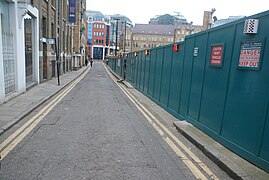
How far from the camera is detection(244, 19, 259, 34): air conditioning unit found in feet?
14.4

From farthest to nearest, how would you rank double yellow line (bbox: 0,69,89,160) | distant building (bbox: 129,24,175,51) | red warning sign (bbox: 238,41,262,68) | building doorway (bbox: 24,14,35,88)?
distant building (bbox: 129,24,175,51)
building doorway (bbox: 24,14,35,88)
double yellow line (bbox: 0,69,89,160)
red warning sign (bbox: 238,41,262,68)

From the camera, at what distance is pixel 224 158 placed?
4520 mm

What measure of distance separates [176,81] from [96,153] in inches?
180

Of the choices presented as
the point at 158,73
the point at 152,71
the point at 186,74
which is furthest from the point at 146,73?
the point at 186,74

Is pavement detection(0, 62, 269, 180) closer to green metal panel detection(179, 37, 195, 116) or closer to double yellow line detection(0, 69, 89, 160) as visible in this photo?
double yellow line detection(0, 69, 89, 160)

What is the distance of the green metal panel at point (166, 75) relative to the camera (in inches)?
368

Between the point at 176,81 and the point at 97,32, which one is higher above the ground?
the point at 97,32

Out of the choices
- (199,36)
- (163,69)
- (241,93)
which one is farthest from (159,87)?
(241,93)

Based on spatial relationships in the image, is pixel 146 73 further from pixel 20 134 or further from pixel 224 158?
pixel 224 158

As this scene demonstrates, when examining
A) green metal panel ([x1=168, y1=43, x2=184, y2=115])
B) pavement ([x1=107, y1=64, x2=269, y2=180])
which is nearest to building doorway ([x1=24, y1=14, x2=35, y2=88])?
green metal panel ([x1=168, y1=43, x2=184, y2=115])

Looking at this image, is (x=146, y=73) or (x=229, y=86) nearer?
(x=229, y=86)

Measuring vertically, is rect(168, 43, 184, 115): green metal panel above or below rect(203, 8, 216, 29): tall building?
below

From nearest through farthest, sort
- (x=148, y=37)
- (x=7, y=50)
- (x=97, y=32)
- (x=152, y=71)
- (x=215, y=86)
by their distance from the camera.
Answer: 1. (x=215, y=86)
2. (x=7, y=50)
3. (x=152, y=71)
4. (x=148, y=37)
5. (x=97, y=32)

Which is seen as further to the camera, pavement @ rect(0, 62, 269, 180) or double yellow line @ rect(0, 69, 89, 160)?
double yellow line @ rect(0, 69, 89, 160)
